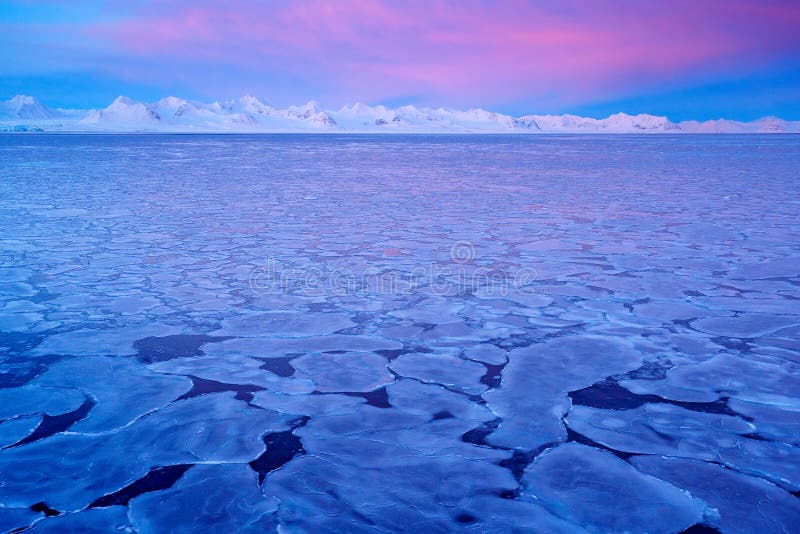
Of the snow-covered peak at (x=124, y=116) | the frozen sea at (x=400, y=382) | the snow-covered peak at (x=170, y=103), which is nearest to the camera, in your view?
the frozen sea at (x=400, y=382)

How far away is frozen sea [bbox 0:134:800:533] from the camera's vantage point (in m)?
2.11

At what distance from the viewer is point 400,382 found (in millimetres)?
3084

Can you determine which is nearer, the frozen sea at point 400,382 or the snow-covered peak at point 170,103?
the frozen sea at point 400,382

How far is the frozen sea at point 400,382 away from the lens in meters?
2.11

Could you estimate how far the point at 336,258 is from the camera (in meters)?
5.71

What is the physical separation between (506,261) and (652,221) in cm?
323

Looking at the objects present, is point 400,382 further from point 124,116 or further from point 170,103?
point 170,103

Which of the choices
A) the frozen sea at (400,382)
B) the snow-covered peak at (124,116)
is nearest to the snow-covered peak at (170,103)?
the snow-covered peak at (124,116)

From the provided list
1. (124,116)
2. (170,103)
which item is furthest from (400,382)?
(170,103)

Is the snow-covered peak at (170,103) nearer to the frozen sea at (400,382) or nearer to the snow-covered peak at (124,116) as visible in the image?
the snow-covered peak at (124,116)

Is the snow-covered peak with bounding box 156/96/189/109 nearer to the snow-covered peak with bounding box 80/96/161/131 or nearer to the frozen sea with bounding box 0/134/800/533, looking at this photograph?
the snow-covered peak with bounding box 80/96/161/131

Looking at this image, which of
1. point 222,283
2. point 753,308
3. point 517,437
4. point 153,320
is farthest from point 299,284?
point 753,308

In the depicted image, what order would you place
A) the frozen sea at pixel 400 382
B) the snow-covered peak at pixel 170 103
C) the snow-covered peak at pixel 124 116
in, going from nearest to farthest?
the frozen sea at pixel 400 382 < the snow-covered peak at pixel 124 116 < the snow-covered peak at pixel 170 103

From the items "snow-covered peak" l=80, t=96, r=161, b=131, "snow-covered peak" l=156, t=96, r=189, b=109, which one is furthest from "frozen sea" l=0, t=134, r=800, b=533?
"snow-covered peak" l=156, t=96, r=189, b=109
